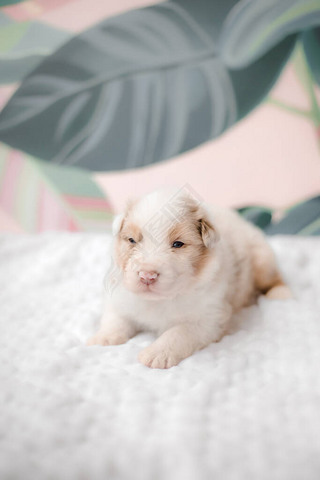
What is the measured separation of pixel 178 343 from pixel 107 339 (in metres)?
0.28

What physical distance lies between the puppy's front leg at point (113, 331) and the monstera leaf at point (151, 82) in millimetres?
1324

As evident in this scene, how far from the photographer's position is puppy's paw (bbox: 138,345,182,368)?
1227 mm

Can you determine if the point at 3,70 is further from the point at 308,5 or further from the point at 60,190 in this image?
the point at 308,5

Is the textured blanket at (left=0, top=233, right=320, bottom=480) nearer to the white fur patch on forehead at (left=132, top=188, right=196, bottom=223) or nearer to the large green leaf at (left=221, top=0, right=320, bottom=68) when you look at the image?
the white fur patch on forehead at (left=132, top=188, right=196, bottom=223)

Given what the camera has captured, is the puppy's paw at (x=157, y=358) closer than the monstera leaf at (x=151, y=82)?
Yes

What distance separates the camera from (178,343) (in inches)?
51.1

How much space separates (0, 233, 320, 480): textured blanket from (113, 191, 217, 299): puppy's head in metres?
0.27

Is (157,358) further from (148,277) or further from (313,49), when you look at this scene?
(313,49)

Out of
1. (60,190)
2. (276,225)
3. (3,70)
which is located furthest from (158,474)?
(3,70)

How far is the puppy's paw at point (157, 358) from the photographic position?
4.02ft

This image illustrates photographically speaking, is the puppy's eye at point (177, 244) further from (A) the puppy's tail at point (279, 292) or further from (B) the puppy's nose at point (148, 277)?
(A) the puppy's tail at point (279, 292)

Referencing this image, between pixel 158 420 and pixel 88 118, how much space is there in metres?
2.08

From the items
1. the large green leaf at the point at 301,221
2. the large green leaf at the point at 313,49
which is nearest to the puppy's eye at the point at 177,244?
the large green leaf at the point at 301,221

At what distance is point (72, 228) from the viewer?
2719mm
